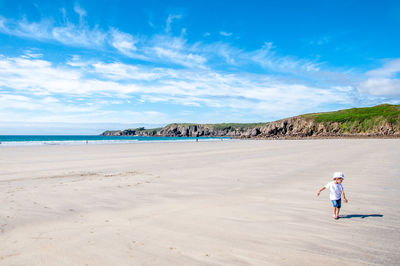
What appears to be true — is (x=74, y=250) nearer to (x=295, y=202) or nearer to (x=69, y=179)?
(x=295, y=202)

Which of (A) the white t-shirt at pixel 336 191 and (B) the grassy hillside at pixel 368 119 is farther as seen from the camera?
(B) the grassy hillside at pixel 368 119

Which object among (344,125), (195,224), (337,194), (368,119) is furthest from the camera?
(344,125)

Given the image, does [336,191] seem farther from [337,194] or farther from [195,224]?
[195,224]

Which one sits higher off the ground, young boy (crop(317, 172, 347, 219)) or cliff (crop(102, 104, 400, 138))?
cliff (crop(102, 104, 400, 138))

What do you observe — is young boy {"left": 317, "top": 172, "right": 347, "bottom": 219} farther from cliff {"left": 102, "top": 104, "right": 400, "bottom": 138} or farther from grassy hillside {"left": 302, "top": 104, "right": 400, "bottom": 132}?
grassy hillside {"left": 302, "top": 104, "right": 400, "bottom": 132}

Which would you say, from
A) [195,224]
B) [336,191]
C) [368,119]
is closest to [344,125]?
[368,119]

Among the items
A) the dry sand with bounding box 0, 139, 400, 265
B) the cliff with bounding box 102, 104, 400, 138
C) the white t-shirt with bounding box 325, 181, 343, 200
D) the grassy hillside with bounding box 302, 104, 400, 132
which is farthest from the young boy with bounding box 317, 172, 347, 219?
the grassy hillside with bounding box 302, 104, 400, 132

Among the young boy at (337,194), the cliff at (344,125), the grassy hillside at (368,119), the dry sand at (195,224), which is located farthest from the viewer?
the grassy hillside at (368,119)

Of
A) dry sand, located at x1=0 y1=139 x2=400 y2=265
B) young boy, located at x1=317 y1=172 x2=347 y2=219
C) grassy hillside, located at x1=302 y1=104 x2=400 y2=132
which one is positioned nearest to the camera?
dry sand, located at x1=0 y1=139 x2=400 y2=265

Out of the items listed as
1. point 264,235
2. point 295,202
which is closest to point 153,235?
point 264,235

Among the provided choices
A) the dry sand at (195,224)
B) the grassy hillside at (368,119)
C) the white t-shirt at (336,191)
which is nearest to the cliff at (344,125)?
the grassy hillside at (368,119)

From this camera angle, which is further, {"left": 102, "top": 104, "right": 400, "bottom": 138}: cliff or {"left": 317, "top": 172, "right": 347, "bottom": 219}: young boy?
{"left": 102, "top": 104, "right": 400, "bottom": 138}: cliff

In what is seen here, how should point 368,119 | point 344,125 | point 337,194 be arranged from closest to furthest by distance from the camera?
1. point 337,194
2. point 368,119
3. point 344,125

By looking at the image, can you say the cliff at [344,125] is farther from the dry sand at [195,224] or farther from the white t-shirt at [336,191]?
the white t-shirt at [336,191]
